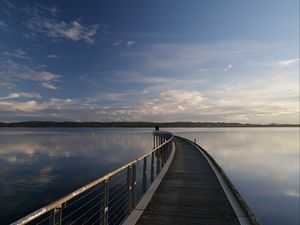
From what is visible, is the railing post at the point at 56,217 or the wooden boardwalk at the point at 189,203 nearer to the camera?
the railing post at the point at 56,217

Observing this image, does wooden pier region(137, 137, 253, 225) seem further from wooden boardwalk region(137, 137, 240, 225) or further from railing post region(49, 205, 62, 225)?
railing post region(49, 205, 62, 225)

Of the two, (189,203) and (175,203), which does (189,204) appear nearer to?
(189,203)

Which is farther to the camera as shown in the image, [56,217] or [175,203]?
[175,203]

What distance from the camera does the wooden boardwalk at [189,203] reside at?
5707 millimetres

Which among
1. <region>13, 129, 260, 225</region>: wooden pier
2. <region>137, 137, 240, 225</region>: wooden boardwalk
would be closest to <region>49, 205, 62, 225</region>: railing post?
<region>13, 129, 260, 225</region>: wooden pier

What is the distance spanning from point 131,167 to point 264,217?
8.22m

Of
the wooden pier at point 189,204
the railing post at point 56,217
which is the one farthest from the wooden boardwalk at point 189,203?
the railing post at point 56,217

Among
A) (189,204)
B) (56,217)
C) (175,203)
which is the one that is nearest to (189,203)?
(189,204)

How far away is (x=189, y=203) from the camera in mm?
6918

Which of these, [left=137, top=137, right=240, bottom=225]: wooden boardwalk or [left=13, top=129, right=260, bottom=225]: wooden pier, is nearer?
[left=13, top=129, right=260, bottom=225]: wooden pier

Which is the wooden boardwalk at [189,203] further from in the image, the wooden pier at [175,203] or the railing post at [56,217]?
the railing post at [56,217]

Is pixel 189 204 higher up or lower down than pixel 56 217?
lower down

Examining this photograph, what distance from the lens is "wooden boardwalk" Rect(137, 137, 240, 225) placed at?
225 inches

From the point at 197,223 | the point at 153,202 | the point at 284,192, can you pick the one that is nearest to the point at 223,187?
the point at 153,202
